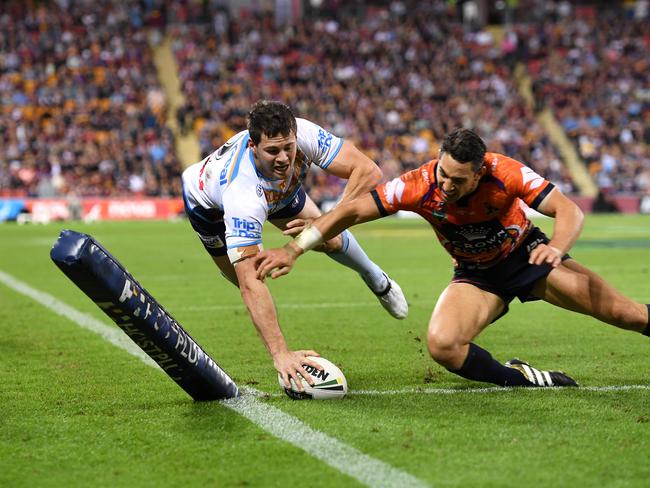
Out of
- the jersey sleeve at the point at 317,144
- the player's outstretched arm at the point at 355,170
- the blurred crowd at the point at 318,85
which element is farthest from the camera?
the blurred crowd at the point at 318,85

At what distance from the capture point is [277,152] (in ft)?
18.7

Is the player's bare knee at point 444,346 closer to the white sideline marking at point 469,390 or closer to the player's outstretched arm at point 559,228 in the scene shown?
the white sideline marking at point 469,390

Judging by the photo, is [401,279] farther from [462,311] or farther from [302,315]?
[462,311]

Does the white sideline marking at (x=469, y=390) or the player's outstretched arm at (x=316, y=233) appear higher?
the player's outstretched arm at (x=316, y=233)

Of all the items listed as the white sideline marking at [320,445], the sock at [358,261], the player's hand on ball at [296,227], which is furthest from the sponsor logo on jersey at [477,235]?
the sock at [358,261]

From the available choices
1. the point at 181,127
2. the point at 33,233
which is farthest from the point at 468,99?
the point at 33,233

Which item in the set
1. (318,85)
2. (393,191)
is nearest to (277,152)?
(393,191)

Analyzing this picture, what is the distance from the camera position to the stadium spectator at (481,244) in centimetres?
527

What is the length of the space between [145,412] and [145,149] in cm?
2849

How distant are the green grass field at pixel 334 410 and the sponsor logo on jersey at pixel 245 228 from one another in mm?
905

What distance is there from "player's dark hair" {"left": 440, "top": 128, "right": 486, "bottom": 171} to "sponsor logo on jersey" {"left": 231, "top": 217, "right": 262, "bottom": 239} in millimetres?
1222

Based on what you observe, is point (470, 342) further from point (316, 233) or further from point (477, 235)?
point (316, 233)

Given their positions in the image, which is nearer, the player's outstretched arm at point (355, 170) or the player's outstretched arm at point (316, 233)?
the player's outstretched arm at point (316, 233)

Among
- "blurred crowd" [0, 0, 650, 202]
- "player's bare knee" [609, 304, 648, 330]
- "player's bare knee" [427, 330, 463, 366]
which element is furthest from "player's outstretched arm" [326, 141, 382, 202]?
"blurred crowd" [0, 0, 650, 202]
